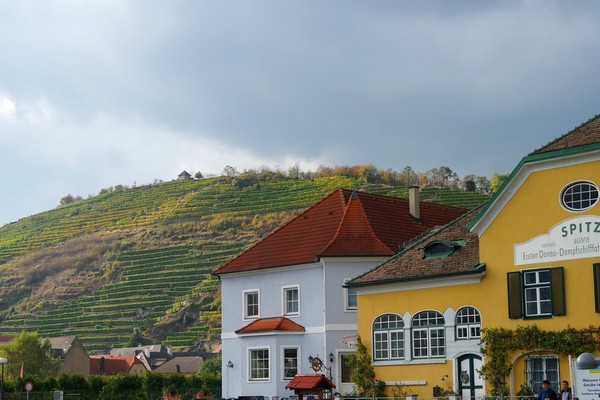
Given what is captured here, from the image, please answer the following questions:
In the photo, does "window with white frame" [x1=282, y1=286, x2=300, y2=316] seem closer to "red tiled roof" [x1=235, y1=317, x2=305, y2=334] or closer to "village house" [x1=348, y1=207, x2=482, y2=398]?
"red tiled roof" [x1=235, y1=317, x2=305, y2=334]

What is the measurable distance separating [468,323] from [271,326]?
32.3 feet

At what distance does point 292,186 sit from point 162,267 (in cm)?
2495

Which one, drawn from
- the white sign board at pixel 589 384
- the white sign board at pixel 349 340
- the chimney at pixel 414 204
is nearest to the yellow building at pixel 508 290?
the white sign board at pixel 349 340

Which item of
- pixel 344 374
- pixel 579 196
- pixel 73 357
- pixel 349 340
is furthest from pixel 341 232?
pixel 73 357

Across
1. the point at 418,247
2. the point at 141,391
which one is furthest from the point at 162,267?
the point at 418,247

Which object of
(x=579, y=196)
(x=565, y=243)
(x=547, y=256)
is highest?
(x=579, y=196)

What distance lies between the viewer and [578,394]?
66.8 feet

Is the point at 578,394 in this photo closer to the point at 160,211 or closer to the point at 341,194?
the point at 341,194

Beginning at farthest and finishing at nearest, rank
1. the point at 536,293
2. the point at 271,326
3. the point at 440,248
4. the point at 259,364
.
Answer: the point at 259,364, the point at 271,326, the point at 440,248, the point at 536,293

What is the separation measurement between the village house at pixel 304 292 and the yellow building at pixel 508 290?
4.74 meters

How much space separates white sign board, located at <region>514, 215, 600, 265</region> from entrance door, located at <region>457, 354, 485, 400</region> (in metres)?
3.28

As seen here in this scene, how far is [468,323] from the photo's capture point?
2870cm

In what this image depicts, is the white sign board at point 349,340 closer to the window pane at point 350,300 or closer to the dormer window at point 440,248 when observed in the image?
the window pane at point 350,300

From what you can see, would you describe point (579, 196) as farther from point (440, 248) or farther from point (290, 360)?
point (290, 360)
